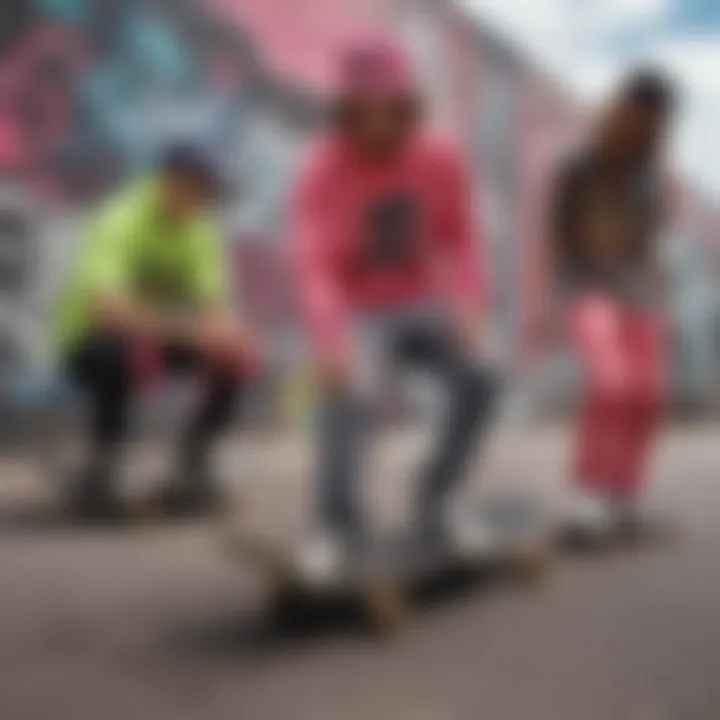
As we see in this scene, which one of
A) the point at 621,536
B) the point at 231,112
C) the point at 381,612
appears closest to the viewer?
the point at 381,612

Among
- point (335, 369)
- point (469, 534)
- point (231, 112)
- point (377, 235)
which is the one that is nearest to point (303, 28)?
point (231, 112)

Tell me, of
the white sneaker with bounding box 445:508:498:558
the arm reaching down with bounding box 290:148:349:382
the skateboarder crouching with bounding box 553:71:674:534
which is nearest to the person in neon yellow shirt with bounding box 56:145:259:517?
the arm reaching down with bounding box 290:148:349:382

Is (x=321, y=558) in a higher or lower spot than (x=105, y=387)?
lower

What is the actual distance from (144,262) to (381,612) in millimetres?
451

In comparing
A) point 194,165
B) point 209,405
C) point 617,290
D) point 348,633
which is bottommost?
point 348,633

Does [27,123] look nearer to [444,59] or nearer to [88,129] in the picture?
[88,129]

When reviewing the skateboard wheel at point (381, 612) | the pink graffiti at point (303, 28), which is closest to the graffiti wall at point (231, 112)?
the pink graffiti at point (303, 28)

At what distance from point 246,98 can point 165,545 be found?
0.53m

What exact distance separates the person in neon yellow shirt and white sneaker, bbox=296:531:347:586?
168mm

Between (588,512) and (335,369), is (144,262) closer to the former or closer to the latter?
(335,369)

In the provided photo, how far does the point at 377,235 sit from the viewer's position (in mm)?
1173

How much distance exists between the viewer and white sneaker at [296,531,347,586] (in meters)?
1.06

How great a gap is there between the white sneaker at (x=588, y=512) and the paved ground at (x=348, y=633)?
32 mm

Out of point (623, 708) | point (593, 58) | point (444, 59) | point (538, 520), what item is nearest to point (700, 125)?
point (593, 58)
